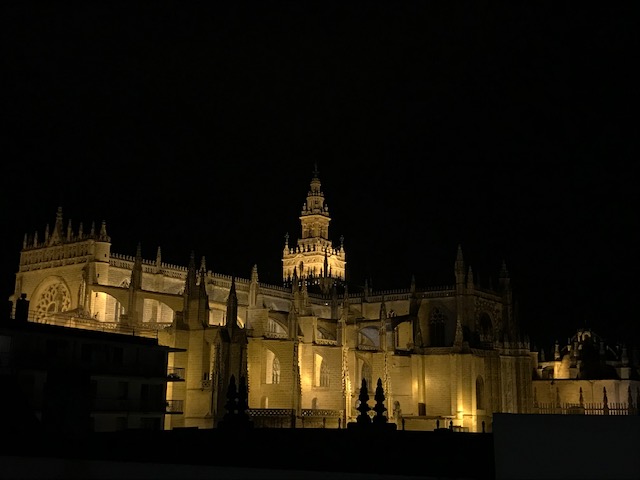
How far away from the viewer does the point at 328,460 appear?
18453 mm

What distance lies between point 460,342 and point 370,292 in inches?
660

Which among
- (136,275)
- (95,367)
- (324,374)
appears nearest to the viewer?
(95,367)

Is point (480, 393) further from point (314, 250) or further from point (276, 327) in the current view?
point (314, 250)

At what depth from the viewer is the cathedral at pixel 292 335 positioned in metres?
52.9

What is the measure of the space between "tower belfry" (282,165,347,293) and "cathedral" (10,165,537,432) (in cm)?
1654

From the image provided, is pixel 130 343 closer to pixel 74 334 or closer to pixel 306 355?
pixel 74 334

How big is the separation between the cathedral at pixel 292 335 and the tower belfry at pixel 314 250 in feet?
54.3

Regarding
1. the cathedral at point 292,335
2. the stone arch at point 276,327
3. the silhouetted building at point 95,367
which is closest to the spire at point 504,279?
the cathedral at point 292,335

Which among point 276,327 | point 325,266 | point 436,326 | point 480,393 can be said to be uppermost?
point 325,266

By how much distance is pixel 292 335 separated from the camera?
5997 centimetres

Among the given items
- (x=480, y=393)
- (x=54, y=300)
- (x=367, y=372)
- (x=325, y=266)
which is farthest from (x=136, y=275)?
(x=325, y=266)

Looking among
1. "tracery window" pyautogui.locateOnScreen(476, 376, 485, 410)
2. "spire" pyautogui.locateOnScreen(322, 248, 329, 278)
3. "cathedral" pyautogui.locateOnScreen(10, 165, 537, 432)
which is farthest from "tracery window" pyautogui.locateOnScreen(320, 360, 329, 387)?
"spire" pyautogui.locateOnScreen(322, 248, 329, 278)

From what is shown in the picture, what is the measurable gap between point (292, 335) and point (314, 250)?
1782 inches

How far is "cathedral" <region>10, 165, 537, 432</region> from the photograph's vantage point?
52.9 metres
